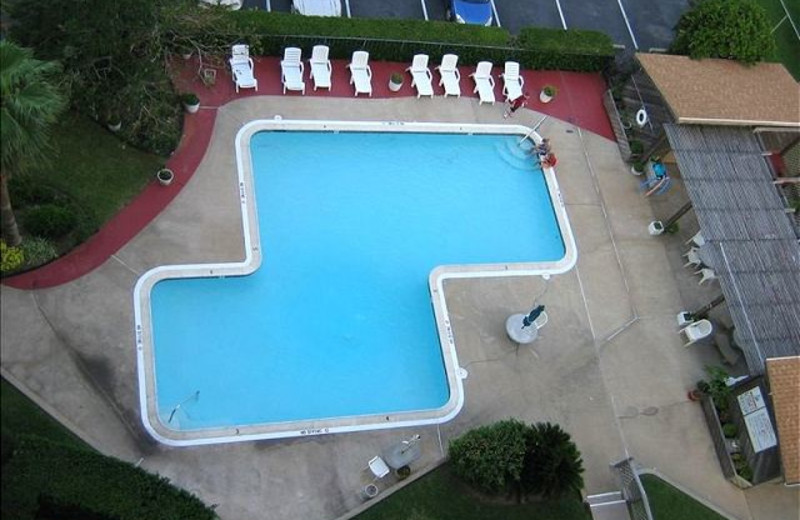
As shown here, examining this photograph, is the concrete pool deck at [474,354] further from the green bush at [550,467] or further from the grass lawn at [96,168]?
the green bush at [550,467]

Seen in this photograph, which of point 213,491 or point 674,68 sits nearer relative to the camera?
point 213,491

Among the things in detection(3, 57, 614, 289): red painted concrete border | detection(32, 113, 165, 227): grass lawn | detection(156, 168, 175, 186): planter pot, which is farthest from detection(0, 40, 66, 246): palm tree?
detection(156, 168, 175, 186): planter pot

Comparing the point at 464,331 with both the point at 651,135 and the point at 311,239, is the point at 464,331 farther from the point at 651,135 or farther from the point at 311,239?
the point at 651,135

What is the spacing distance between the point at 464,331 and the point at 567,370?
11.3 ft

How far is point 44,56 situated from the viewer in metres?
21.7

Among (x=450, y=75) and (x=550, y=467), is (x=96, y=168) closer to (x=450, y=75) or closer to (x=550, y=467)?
(x=450, y=75)

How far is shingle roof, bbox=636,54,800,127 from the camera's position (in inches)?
1045

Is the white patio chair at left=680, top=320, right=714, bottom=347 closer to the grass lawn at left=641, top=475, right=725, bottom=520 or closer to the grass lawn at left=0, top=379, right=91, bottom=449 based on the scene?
the grass lawn at left=641, top=475, right=725, bottom=520

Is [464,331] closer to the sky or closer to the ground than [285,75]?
closer to the ground

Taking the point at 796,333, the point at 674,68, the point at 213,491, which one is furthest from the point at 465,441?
the point at 674,68

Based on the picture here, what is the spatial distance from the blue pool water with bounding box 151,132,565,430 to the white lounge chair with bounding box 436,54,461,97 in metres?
1.87

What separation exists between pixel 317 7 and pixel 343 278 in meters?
11.0

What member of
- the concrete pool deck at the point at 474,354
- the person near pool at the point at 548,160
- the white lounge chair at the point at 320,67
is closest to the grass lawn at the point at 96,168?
the concrete pool deck at the point at 474,354

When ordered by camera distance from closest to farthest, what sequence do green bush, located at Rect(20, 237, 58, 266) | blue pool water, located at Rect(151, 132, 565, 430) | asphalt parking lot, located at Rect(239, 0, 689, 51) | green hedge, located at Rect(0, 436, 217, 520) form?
green hedge, located at Rect(0, 436, 217, 520)
green bush, located at Rect(20, 237, 58, 266)
blue pool water, located at Rect(151, 132, 565, 430)
asphalt parking lot, located at Rect(239, 0, 689, 51)
